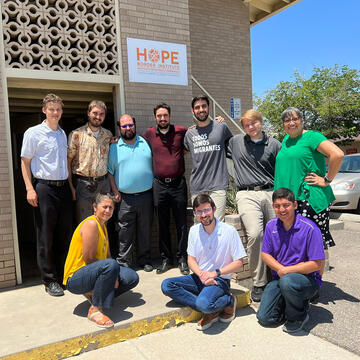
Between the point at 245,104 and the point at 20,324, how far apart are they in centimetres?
815

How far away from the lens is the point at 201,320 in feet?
11.4

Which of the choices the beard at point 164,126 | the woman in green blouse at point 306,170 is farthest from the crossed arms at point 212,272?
the beard at point 164,126

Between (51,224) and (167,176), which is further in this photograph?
(167,176)

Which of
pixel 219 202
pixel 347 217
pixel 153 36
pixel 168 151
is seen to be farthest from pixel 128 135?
pixel 347 217

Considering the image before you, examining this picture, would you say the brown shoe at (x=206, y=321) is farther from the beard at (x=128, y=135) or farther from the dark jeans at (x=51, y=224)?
the beard at (x=128, y=135)

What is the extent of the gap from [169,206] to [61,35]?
101 inches

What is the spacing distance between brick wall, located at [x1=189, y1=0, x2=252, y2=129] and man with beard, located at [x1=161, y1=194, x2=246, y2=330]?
19.6 feet

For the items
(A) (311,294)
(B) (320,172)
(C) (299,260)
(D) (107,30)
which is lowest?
(A) (311,294)

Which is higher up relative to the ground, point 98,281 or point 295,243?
point 295,243

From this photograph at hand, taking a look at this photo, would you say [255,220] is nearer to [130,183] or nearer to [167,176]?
[167,176]

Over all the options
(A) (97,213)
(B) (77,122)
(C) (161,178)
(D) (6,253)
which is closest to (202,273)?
(A) (97,213)

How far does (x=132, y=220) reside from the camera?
15.2 feet

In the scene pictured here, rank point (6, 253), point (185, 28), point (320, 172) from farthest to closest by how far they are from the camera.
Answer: point (185, 28)
point (6, 253)
point (320, 172)

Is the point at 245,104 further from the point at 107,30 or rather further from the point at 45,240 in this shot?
the point at 45,240
